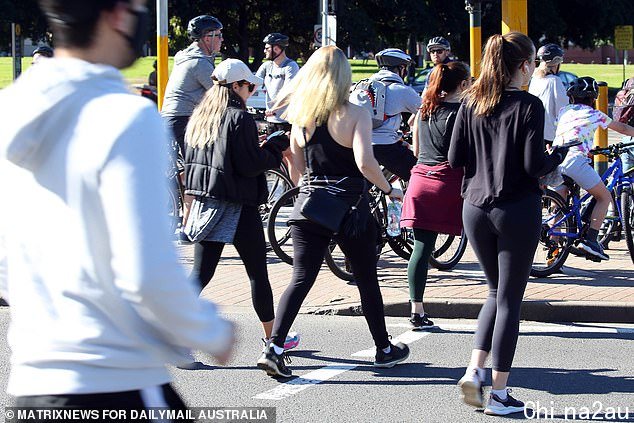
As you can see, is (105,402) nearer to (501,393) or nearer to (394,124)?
(501,393)

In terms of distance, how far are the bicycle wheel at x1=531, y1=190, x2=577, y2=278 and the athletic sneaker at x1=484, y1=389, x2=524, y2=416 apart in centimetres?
371

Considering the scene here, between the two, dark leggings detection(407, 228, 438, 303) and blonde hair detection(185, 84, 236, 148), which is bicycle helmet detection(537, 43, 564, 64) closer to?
dark leggings detection(407, 228, 438, 303)

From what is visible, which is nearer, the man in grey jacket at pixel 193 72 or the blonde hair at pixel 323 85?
the blonde hair at pixel 323 85

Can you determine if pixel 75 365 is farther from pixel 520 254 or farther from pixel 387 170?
pixel 387 170

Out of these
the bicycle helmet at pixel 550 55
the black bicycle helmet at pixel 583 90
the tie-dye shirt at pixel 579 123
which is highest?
the bicycle helmet at pixel 550 55

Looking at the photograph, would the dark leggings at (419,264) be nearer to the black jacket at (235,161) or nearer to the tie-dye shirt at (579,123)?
the black jacket at (235,161)

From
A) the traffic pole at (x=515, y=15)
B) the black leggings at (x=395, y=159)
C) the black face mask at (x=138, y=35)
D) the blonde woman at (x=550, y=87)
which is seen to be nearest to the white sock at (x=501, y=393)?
the black face mask at (x=138, y=35)

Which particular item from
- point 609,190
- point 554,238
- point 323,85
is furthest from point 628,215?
point 323,85

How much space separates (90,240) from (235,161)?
3.92 meters

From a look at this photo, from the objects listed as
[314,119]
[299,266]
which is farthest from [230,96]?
[299,266]

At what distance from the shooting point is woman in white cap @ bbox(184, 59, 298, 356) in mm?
6023

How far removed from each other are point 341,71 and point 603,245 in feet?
16.5

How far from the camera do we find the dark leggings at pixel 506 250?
5.15 m

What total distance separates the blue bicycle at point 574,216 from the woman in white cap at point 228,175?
11.4ft
